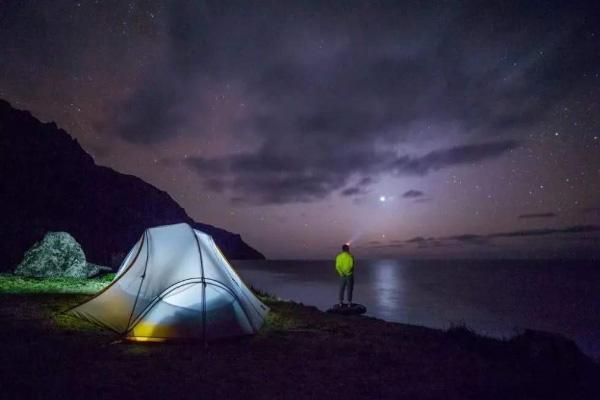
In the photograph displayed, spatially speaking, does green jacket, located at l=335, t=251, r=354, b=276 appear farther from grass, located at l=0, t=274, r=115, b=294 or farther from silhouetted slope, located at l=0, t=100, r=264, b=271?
silhouetted slope, located at l=0, t=100, r=264, b=271

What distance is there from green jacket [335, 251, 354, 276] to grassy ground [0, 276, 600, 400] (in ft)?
18.2

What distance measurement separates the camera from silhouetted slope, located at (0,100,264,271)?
210ft

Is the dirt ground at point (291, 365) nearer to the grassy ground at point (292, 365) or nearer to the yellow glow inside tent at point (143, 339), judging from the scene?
the grassy ground at point (292, 365)

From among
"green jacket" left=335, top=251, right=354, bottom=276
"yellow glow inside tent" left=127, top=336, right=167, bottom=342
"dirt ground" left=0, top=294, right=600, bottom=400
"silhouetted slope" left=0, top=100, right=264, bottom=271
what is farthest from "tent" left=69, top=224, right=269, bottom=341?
"silhouetted slope" left=0, top=100, right=264, bottom=271

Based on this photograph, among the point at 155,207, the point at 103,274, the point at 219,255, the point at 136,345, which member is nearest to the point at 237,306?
the point at 219,255

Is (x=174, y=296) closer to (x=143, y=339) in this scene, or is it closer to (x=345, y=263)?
(x=143, y=339)

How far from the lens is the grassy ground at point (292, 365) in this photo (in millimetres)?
6039

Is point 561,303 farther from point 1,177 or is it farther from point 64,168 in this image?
point 64,168

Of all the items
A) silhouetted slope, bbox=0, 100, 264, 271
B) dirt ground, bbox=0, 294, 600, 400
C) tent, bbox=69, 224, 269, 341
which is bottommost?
dirt ground, bbox=0, 294, 600, 400

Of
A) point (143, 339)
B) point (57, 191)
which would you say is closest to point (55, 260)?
point (143, 339)

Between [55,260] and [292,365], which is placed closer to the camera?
[292,365]

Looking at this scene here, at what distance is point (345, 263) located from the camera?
53.9ft

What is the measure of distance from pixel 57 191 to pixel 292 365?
8418 cm

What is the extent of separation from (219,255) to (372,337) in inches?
190
